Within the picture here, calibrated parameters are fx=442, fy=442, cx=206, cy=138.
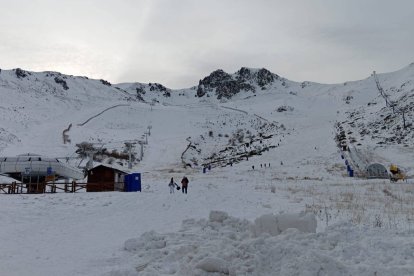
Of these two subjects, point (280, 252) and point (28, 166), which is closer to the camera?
point (280, 252)

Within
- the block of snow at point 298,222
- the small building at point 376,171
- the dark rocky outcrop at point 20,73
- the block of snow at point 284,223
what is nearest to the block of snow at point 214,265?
the block of snow at point 284,223

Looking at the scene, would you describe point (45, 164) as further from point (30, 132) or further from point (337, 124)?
point (337, 124)

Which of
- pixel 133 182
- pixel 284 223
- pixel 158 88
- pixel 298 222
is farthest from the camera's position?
pixel 158 88

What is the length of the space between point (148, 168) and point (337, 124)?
41.3 metres

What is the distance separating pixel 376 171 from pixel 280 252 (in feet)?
119

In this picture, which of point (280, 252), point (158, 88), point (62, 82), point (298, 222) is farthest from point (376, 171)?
point (158, 88)

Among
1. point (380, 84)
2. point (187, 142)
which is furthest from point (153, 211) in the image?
point (380, 84)

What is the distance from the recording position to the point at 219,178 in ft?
136

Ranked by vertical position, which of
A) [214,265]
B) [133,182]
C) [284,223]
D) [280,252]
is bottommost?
[214,265]

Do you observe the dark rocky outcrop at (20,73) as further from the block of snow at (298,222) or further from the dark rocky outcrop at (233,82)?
the block of snow at (298,222)

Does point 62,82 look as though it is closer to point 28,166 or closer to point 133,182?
point 28,166

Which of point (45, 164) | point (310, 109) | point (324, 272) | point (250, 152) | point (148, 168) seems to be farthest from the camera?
point (310, 109)

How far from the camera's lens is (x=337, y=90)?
138 metres

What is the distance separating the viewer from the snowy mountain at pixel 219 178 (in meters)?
8.80
